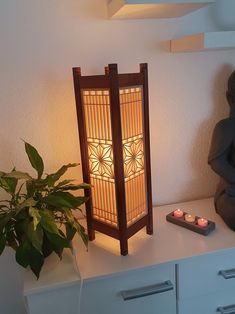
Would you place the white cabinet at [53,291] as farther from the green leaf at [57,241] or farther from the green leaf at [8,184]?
the green leaf at [8,184]

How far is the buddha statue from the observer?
3.70 ft

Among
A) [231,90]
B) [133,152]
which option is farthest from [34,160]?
[231,90]

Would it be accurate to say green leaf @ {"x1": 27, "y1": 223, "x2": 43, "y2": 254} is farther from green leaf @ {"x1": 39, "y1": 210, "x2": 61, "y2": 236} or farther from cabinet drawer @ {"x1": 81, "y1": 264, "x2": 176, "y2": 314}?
cabinet drawer @ {"x1": 81, "y1": 264, "x2": 176, "y2": 314}

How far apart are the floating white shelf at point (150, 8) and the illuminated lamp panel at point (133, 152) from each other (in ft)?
0.82

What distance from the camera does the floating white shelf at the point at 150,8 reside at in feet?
2.97

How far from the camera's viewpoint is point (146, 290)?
37.4 inches

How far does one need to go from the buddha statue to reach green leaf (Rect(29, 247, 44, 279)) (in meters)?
0.68

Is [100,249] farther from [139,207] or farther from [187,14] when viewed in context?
[187,14]

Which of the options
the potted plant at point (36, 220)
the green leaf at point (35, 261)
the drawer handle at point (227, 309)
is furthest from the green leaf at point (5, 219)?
the drawer handle at point (227, 309)

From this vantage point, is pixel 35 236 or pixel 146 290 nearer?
pixel 35 236

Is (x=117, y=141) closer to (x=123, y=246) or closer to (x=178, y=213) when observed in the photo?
(x=123, y=246)

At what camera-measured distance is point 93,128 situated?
38.8 inches

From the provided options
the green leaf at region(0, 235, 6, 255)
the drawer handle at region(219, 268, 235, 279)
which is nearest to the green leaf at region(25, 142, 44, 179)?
the green leaf at region(0, 235, 6, 255)

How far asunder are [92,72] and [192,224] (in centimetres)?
69
